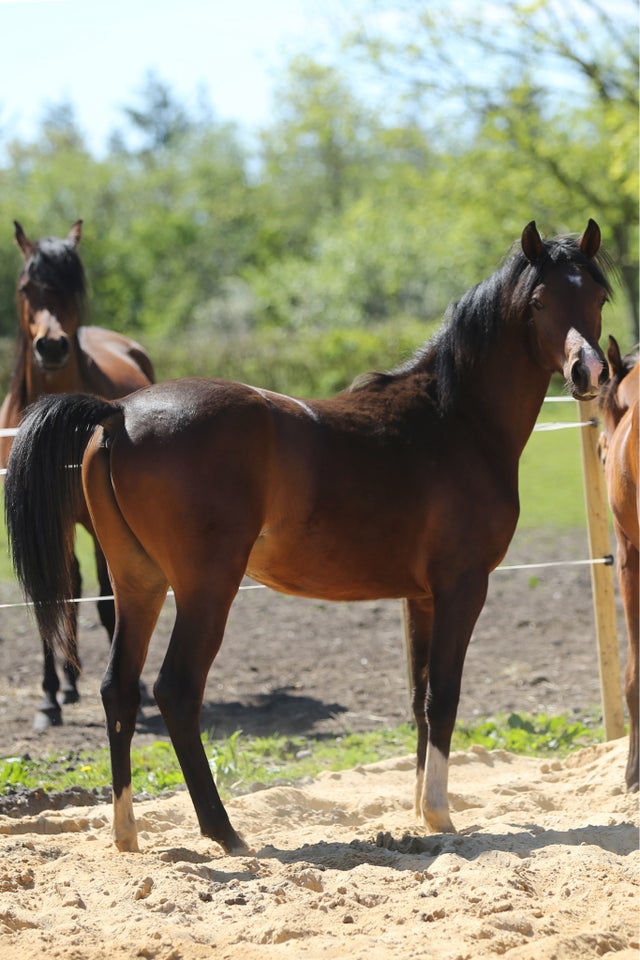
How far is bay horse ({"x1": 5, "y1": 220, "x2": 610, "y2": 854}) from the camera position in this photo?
12.1ft

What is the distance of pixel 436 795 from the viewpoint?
406 cm

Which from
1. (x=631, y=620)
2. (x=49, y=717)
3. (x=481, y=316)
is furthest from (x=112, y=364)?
(x=631, y=620)

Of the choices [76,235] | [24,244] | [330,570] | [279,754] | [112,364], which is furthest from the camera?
[112,364]

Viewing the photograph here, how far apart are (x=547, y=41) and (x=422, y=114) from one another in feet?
11.6

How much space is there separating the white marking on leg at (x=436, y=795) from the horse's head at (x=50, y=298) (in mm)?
3386

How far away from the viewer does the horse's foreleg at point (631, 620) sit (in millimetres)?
4637

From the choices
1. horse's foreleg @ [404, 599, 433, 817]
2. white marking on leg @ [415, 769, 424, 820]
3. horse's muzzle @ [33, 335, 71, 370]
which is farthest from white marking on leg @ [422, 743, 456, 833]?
horse's muzzle @ [33, 335, 71, 370]

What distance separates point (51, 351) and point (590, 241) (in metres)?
3.33

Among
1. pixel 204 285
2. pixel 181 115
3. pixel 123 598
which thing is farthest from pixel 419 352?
pixel 181 115

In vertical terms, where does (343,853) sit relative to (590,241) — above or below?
below

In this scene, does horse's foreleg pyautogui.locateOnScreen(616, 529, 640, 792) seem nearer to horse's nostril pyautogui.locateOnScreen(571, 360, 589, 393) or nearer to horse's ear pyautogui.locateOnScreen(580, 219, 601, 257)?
horse's nostril pyautogui.locateOnScreen(571, 360, 589, 393)

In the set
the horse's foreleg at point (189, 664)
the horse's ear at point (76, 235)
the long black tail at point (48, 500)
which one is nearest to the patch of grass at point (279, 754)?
the horse's foreleg at point (189, 664)

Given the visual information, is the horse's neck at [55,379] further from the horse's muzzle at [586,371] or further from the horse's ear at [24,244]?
the horse's muzzle at [586,371]

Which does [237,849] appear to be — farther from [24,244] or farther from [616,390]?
[24,244]
